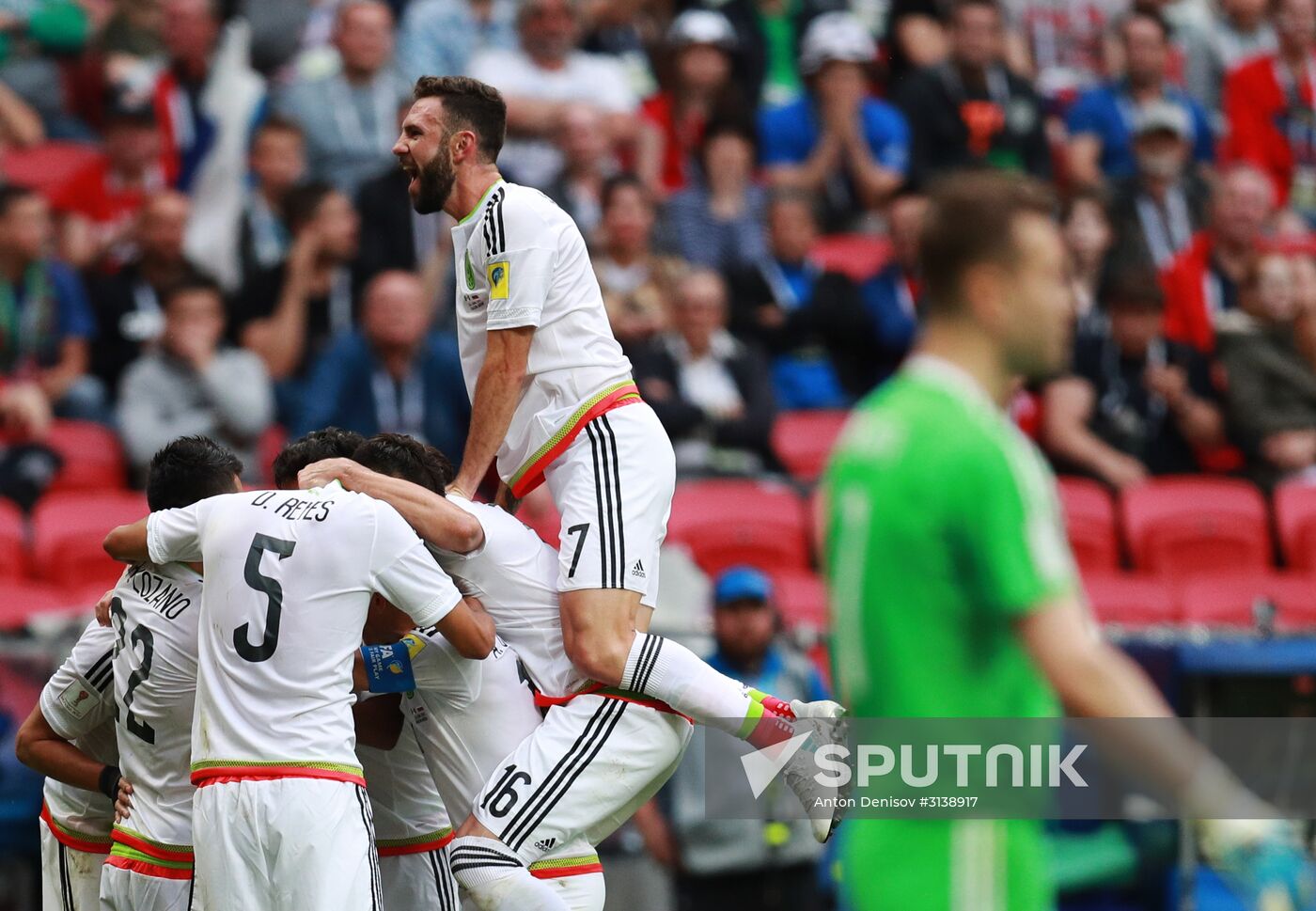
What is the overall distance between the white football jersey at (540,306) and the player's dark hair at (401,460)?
0.26m

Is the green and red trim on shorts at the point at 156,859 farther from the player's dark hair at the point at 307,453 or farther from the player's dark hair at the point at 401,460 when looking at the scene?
the player's dark hair at the point at 401,460

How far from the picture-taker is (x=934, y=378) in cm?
384

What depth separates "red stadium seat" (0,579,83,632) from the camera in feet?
30.5

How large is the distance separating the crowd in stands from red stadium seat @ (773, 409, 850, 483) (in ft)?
0.89

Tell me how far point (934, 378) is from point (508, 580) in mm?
2629

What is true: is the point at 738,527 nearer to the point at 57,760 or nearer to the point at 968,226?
the point at 57,760

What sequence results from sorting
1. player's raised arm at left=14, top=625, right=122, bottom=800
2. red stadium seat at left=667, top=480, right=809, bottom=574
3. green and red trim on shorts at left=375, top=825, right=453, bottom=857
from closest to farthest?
player's raised arm at left=14, top=625, right=122, bottom=800, green and red trim on shorts at left=375, top=825, right=453, bottom=857, red stadium seat at left=667, top=480, right=809, bottom=574

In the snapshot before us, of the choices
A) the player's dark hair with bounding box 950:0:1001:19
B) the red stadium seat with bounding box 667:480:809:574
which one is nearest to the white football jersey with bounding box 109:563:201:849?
the red stadium seat with bounding box 667:480:809:574

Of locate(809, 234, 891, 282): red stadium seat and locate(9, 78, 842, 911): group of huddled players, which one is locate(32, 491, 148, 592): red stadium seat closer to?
locate(9, 78, 842, 911): group of huddled players

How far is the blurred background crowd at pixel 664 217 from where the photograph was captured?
10898 millimetres

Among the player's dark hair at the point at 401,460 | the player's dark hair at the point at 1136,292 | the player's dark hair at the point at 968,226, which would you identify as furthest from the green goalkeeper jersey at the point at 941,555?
the player's dark hair at the point at 1136,292

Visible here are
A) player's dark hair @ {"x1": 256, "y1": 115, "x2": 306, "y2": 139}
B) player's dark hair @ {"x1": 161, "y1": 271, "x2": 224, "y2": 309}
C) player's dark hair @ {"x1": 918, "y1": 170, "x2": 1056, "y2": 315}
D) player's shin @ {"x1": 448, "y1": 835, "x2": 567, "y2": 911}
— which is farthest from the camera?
player's dark hair @ {"x1": 256, "y1": 115, "x2": 306, "y2": 139}

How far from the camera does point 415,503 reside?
19.4 ft

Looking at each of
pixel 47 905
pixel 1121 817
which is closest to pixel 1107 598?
pixel 1121 817
